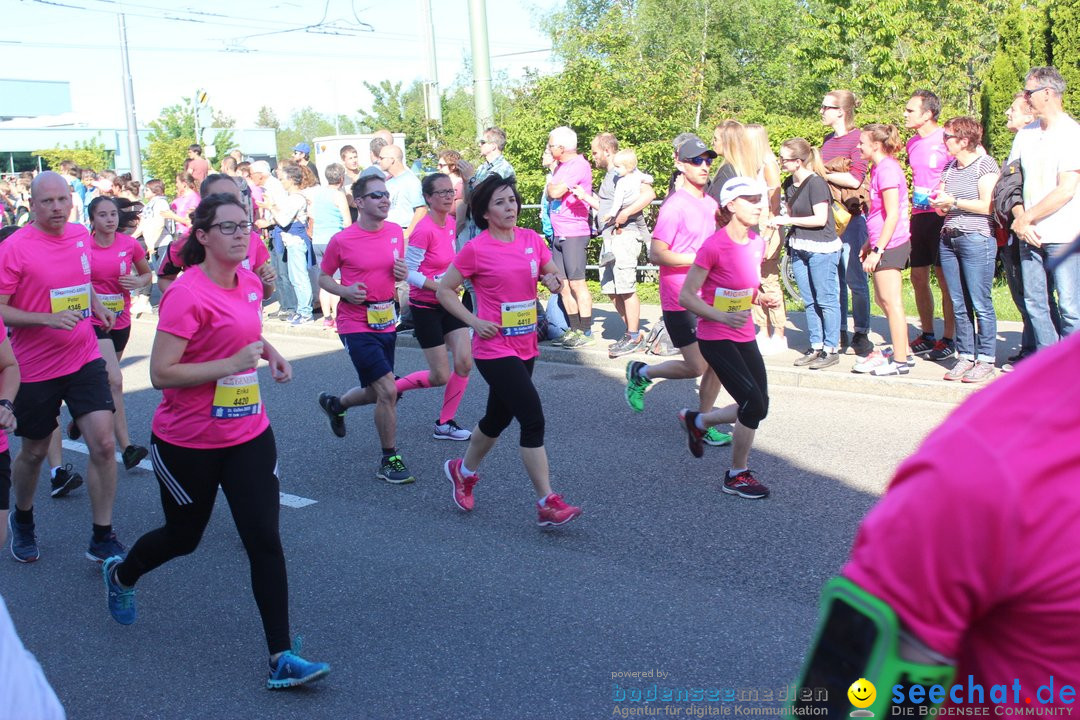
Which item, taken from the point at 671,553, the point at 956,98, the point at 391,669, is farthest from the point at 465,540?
the point at 956,98

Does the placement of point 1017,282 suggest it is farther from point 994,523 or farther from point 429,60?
point 429,60

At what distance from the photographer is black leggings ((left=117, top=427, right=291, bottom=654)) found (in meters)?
4.08

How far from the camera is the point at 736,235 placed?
5.98 meters

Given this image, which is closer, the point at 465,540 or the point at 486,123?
the point at 465,540

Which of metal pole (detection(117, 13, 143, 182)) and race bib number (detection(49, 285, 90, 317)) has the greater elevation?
metal pole (detection(117, 13, 143, 182))

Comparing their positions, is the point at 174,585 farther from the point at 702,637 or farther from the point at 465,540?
the point at 702,637

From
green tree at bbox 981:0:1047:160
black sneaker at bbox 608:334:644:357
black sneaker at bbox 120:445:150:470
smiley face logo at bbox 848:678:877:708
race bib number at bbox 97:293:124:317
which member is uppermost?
green tree at bbox 981:0:1047:160

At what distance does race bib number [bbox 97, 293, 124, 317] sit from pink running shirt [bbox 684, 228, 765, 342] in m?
4.21

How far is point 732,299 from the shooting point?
19.7 ft

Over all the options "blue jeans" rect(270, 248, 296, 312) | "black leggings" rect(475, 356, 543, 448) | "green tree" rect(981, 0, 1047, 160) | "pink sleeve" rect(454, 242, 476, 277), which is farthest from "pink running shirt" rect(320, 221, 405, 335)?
"green tree" rect(981, 0, 1047, 160)

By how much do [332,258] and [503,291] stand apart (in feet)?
5.75

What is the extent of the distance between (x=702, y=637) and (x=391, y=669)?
1.27 m

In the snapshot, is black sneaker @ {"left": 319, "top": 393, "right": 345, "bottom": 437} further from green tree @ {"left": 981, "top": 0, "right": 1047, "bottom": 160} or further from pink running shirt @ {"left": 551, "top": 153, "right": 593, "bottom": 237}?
green tree @ {"left": 981, "top": 0, "right": 1047, "bottom": 160}

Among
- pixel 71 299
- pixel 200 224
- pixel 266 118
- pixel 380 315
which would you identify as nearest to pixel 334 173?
pixel 380 315
